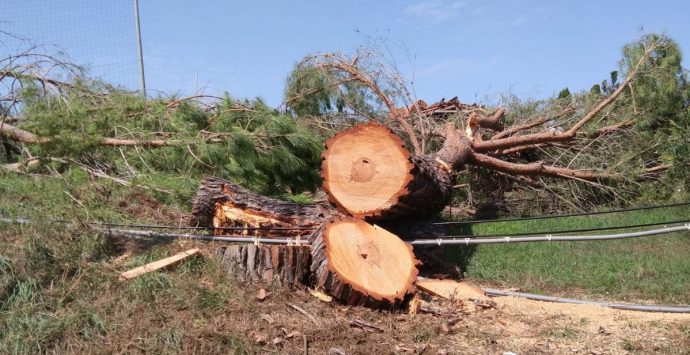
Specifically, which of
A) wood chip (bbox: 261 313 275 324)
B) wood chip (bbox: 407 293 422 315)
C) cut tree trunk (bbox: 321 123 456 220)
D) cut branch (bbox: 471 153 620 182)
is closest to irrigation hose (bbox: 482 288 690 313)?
wood chip (bbox: 407 293 422 315)

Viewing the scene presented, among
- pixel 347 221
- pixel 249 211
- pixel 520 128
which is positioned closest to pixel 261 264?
pixel 347 221

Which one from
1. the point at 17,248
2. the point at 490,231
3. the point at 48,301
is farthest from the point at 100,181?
the point at 490,231

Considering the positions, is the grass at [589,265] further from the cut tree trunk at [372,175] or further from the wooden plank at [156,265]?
the wooden plank at [156,265]

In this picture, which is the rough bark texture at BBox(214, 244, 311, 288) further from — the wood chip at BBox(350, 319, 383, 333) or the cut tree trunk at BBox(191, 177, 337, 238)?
the cut tree trunk at BBox(191, 177, 337, 238)

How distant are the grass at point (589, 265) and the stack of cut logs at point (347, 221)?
0.72m

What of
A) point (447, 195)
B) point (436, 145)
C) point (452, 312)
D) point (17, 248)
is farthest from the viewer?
point (436, 145)

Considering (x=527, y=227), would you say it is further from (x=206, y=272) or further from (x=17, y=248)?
(x=17, y=248)

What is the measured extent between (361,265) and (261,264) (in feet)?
2.18

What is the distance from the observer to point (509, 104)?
8.58 meters

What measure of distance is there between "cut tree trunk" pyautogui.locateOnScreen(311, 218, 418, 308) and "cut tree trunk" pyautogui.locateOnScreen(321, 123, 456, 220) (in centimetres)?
29

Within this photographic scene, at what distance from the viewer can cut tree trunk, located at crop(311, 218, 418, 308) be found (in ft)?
A: 14.1

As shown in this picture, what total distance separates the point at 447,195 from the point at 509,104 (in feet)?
9.99

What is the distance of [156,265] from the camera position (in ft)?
13.8

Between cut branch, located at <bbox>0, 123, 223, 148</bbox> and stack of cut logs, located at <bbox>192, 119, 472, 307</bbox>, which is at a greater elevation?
cut branch, located at <bbox>0, 123, 223, 148</bbox>
